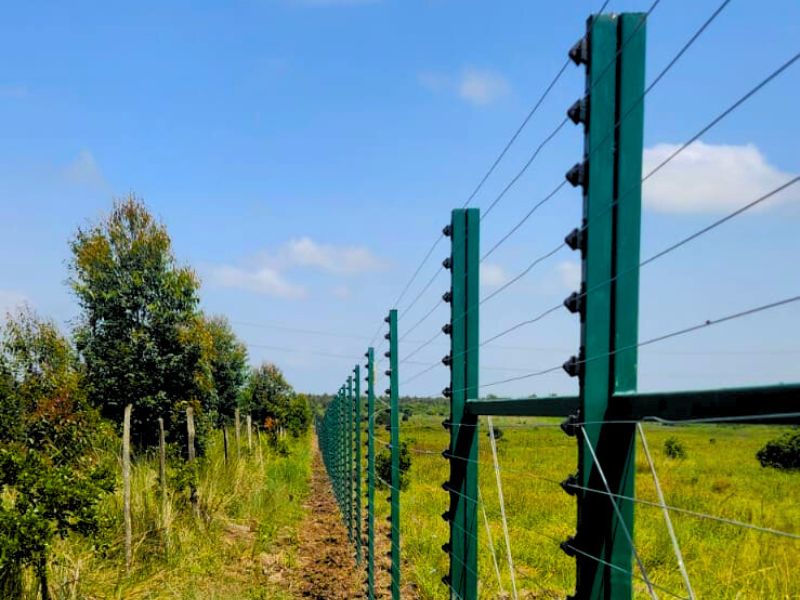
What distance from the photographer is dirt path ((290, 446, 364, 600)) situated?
811cm

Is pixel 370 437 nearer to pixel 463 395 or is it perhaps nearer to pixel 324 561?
pixel 324 561

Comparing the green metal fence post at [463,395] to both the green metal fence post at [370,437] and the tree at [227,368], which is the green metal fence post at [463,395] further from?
the tree at [227,368]

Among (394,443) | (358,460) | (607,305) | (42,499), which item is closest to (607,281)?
(607,305)

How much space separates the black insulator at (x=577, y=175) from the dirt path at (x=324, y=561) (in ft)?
22.2

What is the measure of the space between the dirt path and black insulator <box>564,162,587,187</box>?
6760mm

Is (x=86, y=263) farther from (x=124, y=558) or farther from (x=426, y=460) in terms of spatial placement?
(x=124, y=558)

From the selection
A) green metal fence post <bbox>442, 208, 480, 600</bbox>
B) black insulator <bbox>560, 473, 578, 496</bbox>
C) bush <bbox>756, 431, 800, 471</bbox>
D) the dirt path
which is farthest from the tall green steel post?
bush <bbox>756, 431, 800, 471</bbox>

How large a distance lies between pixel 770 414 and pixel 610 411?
0.64 metres

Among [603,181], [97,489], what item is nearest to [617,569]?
[603,181]

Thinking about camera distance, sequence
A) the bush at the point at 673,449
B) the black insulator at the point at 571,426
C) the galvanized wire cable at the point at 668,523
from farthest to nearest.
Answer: the bush at the point at 673,449 → the black insulator at the point at 571,426 → the galvanized wire cable at the point at 668,523

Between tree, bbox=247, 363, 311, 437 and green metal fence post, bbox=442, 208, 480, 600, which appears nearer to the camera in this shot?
green metal fence post, bbox=442, 208, 480, 600

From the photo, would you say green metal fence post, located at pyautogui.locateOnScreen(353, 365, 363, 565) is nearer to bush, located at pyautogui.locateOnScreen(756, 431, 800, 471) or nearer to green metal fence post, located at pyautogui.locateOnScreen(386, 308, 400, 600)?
green metal fence post, located at pyautogui.locateOnScreen(386, 308, 400, 600)

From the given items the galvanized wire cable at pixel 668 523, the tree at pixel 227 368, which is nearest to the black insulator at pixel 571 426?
the galvanized wire cable at pixel 668 523

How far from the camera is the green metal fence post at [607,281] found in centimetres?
178
